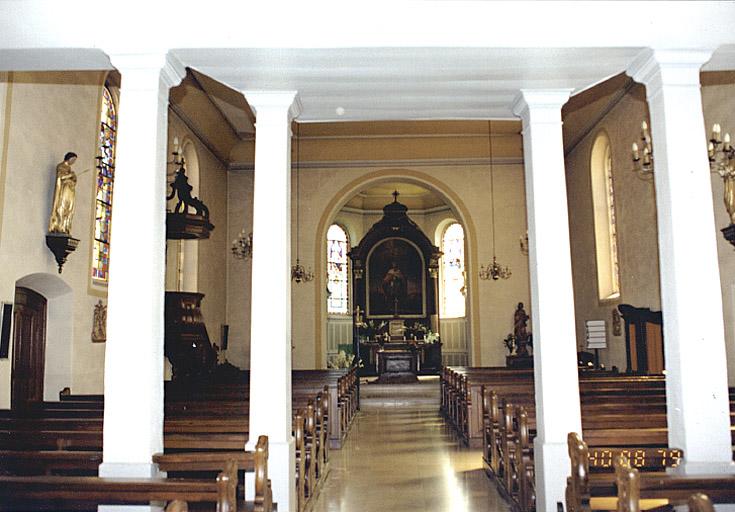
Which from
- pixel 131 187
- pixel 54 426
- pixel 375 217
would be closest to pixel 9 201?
pixel 54 426

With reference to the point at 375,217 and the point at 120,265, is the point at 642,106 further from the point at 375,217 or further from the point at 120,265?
the point at 375,217

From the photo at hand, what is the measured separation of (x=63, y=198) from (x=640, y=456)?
7.19 m

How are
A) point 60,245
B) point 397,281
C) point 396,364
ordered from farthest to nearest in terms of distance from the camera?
1. point 397,281
2. point 396,364
3. point 60,245

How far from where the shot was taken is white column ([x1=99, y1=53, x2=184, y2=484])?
4.83 metres

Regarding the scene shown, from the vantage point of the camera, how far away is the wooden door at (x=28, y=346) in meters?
8.67

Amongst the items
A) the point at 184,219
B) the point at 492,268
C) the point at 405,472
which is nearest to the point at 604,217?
the point at 492,268

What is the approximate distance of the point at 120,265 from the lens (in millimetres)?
4980

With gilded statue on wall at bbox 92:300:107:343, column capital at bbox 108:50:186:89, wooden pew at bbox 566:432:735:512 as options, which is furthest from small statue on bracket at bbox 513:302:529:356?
column capital at bbox 108:50:186:89

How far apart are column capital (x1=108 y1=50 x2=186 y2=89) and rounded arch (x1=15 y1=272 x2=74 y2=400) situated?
5.03 metres

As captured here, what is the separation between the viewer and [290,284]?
229 inches

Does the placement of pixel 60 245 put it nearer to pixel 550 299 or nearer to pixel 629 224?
pixel 550 299

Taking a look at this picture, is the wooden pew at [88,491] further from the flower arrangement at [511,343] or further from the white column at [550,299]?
the flower arrangement at [511,343]

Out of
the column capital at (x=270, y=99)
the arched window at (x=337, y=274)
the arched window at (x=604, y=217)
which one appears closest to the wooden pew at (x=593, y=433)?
the column capital at (x=270, y=99)

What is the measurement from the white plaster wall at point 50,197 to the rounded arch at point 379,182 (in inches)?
300
